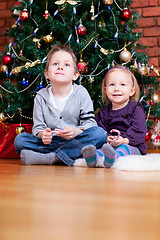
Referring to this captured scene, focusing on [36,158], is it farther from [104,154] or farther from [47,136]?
[104,154]

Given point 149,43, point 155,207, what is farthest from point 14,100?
point 155,207

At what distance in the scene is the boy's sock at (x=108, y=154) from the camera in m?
1.27

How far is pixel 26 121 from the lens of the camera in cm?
236

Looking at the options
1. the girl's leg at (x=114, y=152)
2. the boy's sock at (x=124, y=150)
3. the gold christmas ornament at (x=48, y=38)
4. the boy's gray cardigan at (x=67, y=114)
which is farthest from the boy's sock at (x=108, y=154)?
the gold christmas ornament at (x=48, y=38)

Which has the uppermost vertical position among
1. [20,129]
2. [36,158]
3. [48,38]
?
[48,38]

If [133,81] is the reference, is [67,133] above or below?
below

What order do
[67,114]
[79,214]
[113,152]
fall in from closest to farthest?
[79,214], [113,152], [67,114]

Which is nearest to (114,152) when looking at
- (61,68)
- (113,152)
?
(113,152)

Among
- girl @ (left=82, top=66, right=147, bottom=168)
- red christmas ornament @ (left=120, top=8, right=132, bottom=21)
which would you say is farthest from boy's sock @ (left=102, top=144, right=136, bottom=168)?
red christmas ornament @ (left=120, top=8, right=132, bottom=21)

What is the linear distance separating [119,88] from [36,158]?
0.64 meters

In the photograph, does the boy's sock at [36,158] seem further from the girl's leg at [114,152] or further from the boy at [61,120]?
the girl's leg at [114,152]

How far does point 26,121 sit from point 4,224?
6.60ft

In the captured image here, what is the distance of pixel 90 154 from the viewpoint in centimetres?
136

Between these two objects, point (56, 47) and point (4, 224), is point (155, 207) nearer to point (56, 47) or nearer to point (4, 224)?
point (4, 224)
